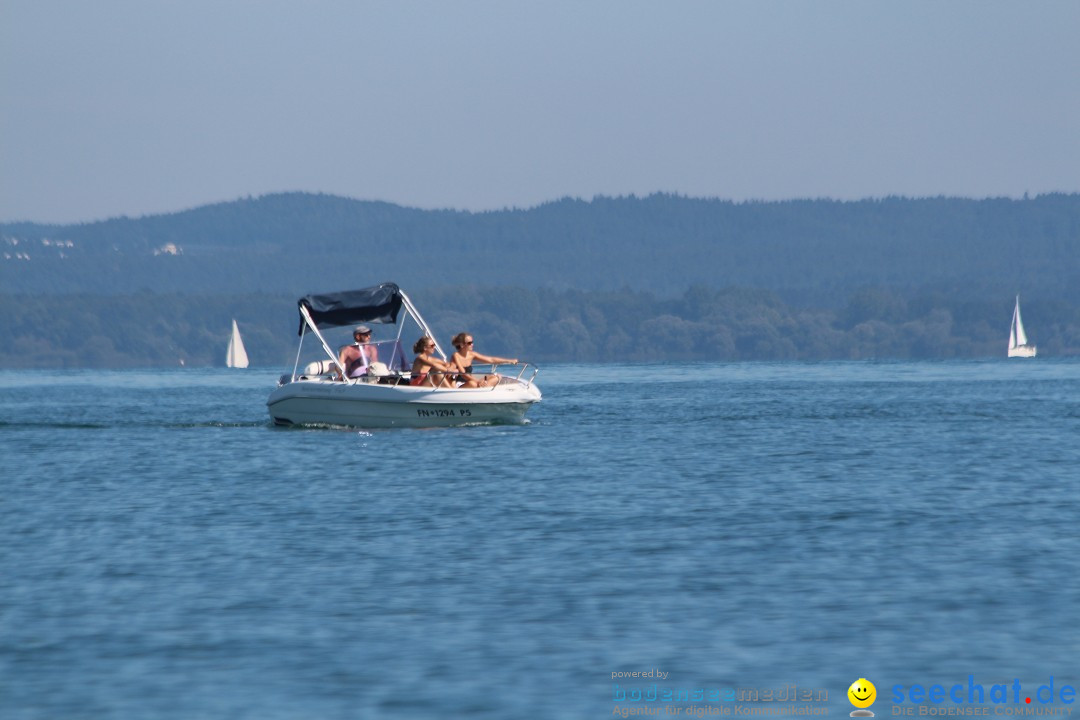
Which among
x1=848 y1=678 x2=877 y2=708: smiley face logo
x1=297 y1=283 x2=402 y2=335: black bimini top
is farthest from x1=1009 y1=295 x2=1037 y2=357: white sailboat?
x1=848 y1=678 x2=877 y2=708: smiley face logo

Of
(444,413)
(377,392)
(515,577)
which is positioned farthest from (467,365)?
(515,577)

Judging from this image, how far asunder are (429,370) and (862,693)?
22.2 meters

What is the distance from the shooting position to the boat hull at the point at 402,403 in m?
32.8

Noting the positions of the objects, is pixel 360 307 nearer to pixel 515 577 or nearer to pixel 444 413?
pixel 444 413

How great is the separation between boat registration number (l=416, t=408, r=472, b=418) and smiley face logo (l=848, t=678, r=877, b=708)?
2190 cm

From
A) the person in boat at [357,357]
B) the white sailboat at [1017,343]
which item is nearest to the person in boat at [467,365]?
the person in boat at [357,357]

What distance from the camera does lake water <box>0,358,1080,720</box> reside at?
38.0 feet

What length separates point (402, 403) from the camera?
108 feet

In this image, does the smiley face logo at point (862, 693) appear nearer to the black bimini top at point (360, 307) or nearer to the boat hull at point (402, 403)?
the boat hull at point (402, 403)

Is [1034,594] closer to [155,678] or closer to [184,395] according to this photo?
[155,678]

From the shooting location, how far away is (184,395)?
245ft

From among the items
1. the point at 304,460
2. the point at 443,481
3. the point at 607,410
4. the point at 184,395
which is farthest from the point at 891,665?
the point at 184,395

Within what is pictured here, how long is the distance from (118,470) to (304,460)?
3.13 metres

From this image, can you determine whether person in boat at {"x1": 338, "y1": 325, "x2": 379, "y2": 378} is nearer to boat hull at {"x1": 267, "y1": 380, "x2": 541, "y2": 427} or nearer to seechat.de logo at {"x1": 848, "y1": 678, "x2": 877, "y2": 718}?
boat hull at {"x1": 267, "y1": 380, "x2": 541, "y2": 427}
